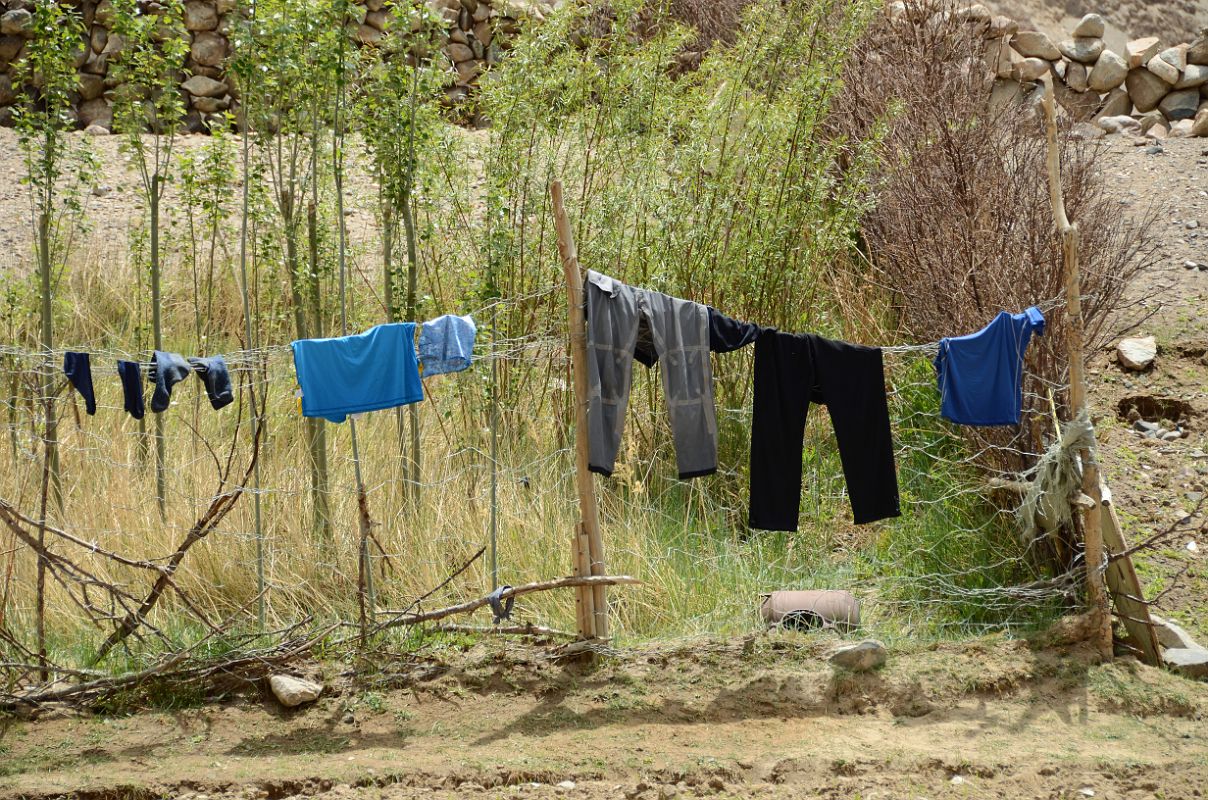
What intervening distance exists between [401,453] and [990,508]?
9.88 ft

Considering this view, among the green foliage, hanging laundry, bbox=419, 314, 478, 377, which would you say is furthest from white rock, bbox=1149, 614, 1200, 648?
the green foliage

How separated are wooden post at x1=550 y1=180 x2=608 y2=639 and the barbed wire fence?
382mm

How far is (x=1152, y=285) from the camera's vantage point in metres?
8.62

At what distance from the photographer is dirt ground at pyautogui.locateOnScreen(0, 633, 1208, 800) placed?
4148 mm

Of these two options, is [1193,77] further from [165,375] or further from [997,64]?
[165,375]

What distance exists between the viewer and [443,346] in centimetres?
459

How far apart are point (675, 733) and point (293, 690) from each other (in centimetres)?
156

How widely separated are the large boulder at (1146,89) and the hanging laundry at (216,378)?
12202 mm

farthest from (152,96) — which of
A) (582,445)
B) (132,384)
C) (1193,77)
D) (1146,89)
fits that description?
(1193,77)

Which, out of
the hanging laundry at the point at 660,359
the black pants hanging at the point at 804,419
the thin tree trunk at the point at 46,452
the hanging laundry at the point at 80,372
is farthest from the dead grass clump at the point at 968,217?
the thin tree trunk at the point at 46,452

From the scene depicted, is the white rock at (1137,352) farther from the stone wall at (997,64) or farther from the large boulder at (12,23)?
the large boulder at (12,23)

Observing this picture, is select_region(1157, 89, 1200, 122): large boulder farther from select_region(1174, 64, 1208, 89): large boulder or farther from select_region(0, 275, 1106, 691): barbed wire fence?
select_region(0, 275, 1106, 691): barbed wire fence

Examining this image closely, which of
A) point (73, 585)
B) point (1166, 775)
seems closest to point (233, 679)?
point (73, 585)

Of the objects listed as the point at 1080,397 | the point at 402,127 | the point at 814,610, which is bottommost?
the point at 814,610
